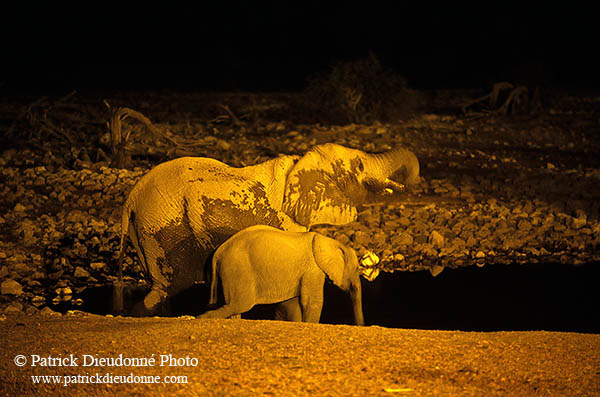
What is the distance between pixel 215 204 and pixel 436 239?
292 centimetres

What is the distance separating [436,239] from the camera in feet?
27.4

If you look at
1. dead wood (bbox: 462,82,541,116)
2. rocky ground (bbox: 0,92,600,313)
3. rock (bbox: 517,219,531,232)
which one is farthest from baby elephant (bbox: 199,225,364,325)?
dead wood (bbox: 462,82,541,116)

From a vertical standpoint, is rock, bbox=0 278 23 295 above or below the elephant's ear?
below

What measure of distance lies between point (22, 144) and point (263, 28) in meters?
18.1

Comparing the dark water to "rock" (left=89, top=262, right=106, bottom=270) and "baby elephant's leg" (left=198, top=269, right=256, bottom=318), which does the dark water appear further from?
"baby elephant's leg" (left=198, top=269, right=256, bottom=318)

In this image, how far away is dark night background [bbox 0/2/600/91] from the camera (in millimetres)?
21172

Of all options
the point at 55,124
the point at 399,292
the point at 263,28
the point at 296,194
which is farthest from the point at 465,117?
the point at 263,28

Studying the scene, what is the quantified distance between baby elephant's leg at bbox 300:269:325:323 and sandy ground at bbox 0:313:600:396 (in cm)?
67

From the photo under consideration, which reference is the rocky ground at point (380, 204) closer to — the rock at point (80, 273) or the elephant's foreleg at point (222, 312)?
the rock at point (80, 273)

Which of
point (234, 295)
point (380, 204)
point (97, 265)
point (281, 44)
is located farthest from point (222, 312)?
point (281, 44)

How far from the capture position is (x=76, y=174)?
1023cm

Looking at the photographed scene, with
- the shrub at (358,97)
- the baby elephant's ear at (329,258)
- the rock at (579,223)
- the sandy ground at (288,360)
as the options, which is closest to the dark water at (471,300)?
the baby elephant's ear at (329,258)

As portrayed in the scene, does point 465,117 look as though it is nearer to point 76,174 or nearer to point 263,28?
point 76,174

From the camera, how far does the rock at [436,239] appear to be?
832cm
